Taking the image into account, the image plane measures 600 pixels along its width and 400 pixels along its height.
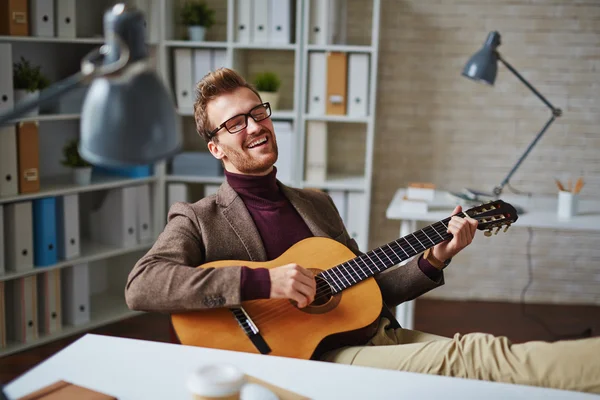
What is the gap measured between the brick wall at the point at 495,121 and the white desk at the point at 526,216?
2.21ft

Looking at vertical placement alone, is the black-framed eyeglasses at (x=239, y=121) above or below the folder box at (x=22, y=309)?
above

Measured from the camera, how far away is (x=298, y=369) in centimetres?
134

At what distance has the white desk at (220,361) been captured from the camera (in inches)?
48.8

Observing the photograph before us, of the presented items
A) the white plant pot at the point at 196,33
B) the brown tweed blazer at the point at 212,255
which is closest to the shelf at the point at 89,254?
the white plant pot at the point at 196,33

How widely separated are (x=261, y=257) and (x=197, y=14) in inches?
86.4

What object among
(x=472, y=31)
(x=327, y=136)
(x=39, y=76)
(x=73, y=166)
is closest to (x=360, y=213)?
(x=327, y=136)

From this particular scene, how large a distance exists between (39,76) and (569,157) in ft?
9.40

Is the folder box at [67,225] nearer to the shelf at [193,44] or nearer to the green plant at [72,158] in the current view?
the green plant at [72,158]

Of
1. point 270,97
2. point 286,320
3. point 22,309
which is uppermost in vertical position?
point 270,97

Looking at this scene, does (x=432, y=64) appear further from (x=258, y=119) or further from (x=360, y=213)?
(x=258, y=119)

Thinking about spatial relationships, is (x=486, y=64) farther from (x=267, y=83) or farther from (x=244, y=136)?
(x=244, y=136)

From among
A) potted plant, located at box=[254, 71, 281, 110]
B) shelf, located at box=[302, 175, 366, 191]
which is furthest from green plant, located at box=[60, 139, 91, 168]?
shelf, located at box=[302, 175, 366, 191]

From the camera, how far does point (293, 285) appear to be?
1.67 meters

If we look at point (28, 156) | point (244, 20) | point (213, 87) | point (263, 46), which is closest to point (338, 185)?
point (263, 46)
